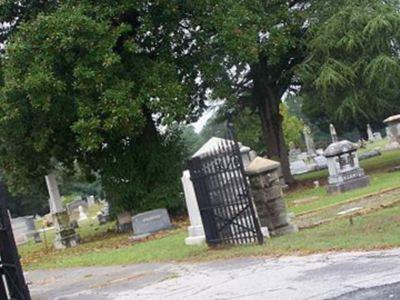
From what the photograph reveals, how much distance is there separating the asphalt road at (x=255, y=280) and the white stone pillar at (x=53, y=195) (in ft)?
40.7

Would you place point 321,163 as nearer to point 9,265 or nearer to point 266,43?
point 266,43

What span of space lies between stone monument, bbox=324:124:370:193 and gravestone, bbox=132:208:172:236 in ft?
18.0

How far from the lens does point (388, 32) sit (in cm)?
2677

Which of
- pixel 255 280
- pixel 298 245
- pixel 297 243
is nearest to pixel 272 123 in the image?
pixel 297 243

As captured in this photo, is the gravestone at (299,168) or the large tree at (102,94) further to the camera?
the gravestone at (299,168)

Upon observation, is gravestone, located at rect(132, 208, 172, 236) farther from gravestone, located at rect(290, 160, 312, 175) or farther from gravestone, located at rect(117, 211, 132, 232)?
gravestone, located at rect(290, 160, 312, 175)

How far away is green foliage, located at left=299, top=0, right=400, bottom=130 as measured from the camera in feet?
87.1

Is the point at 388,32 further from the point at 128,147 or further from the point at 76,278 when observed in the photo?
the point at 76,278

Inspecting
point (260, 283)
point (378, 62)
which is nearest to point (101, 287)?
point (260, 283)

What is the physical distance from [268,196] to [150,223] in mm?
9803

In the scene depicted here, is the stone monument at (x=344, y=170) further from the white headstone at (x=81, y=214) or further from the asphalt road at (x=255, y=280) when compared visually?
the white headstone at (x=81, y=214)

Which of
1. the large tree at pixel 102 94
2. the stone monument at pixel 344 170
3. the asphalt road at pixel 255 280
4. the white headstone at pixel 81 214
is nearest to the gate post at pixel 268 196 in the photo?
the asphalt road at pixel 255 280

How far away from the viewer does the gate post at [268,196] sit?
518 inches

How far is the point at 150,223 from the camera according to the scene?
22.5 metres
